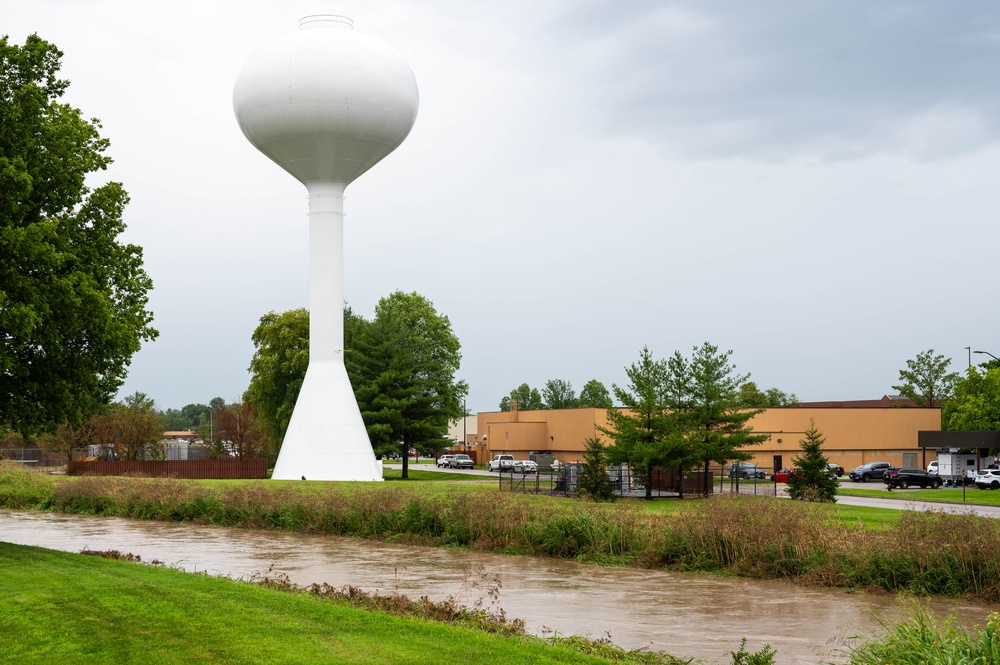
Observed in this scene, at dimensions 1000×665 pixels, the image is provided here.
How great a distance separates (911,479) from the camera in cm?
5353

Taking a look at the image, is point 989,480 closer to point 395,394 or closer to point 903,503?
point 903,503

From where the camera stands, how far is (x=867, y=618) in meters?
15.4

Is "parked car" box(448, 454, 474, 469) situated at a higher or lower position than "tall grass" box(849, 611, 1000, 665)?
higher

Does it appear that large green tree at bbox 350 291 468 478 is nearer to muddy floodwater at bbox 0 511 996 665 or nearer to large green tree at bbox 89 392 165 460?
Result: large green tree at bbox 89 392 165 460

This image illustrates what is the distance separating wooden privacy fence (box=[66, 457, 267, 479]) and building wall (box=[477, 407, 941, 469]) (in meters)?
21.9

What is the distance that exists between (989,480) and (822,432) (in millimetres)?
20952

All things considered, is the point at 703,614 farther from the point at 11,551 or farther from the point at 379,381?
the point at 379,381

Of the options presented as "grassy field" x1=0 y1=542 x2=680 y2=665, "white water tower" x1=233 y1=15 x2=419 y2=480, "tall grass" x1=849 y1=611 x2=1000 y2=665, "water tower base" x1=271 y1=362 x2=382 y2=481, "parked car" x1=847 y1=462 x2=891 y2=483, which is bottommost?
"grassy field" x1=0 y1=542 x2=680 y2=665

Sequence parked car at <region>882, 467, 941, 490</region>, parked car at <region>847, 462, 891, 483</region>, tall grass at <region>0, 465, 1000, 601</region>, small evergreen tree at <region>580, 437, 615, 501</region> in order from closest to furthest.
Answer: tall grass at <region>0, 465, 1000, 601</region>, small evergreen tree at <region>580, 437, 615, 501</region>, parked car at <region>882, 467, 941, 490</region>, parked car at <region>847, 462, 891, 483</region>

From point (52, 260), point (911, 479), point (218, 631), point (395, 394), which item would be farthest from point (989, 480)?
point (218, 631)

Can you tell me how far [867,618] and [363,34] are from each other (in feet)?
133


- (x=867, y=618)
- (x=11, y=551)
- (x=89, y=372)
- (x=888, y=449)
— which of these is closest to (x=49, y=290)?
(x=89, y=372)

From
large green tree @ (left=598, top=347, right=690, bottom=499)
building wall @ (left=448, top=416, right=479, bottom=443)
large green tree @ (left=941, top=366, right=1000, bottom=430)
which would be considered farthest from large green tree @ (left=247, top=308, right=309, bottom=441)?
building wall @ (left=448, top=416, right=479, bottom=443)

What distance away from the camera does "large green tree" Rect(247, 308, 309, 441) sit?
64562mm
